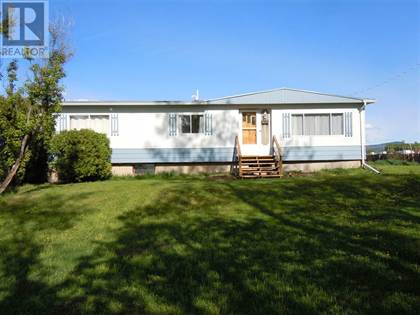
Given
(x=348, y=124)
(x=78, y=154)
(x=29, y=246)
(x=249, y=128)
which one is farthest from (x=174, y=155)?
(x=29, y=246)

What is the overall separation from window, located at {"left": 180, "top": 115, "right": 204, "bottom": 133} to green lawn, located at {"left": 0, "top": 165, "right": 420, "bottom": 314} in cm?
788

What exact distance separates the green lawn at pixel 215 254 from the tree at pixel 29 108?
2522mm

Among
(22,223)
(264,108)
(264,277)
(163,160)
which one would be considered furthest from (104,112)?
(264,277)

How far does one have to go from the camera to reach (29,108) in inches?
489

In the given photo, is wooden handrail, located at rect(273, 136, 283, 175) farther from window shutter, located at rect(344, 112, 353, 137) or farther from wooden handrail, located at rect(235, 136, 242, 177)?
window shutter, located at rect(344, 112, 353, 137)

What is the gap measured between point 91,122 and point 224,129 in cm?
572

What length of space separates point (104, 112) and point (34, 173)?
12.4 feet

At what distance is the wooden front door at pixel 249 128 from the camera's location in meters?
18.6

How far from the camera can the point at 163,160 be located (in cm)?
1806

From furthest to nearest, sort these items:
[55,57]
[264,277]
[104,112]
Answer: [104,112]
[55,57]
[264,277]

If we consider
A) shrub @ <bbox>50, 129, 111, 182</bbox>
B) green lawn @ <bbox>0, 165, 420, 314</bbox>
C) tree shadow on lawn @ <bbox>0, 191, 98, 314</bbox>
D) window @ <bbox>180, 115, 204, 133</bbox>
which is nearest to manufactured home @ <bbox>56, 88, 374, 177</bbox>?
window @ <bbox>180, 115, 204, 133</bbox>

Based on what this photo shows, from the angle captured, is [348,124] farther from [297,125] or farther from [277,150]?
[277,150]

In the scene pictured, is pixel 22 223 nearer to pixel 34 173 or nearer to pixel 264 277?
pixel 264 277

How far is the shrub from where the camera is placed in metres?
15.3
